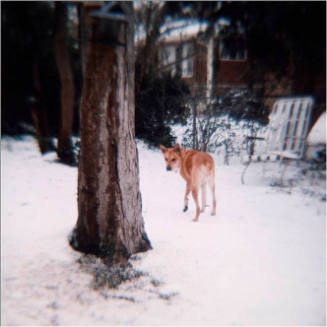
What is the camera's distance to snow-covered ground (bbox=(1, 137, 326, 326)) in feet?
4.95

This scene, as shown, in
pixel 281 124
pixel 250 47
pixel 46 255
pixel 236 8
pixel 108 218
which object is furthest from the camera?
pixel 281 124

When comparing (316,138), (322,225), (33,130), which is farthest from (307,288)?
(33,130)

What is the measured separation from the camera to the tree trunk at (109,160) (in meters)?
1.57

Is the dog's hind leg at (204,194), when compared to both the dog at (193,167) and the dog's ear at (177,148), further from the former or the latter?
the dog's ear at (177,148)

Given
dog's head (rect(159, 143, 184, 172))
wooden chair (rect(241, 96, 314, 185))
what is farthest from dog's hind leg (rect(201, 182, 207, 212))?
dog's head (rect(159, 143, 184, 172))

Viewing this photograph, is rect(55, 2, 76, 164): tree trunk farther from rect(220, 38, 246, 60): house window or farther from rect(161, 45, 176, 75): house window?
rect(220, 38, 246, 60): house window

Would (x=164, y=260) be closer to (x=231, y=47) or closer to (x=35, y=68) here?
(x=35, y=68)

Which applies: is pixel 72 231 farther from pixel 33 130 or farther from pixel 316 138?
pixel 316 138

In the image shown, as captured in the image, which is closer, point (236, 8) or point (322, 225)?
point (236, 8)

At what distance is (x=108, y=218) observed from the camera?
1851 millimetres

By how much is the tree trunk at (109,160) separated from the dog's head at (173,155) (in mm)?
319

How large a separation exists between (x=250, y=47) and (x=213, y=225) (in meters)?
1.44

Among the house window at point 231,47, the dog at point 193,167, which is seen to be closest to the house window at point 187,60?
the house window at point 231,47

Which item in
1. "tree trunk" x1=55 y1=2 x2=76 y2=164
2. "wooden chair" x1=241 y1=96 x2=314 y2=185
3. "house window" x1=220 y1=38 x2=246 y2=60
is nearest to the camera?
"tree trunk" x1=55 y1=2 x2=76 y2=164
